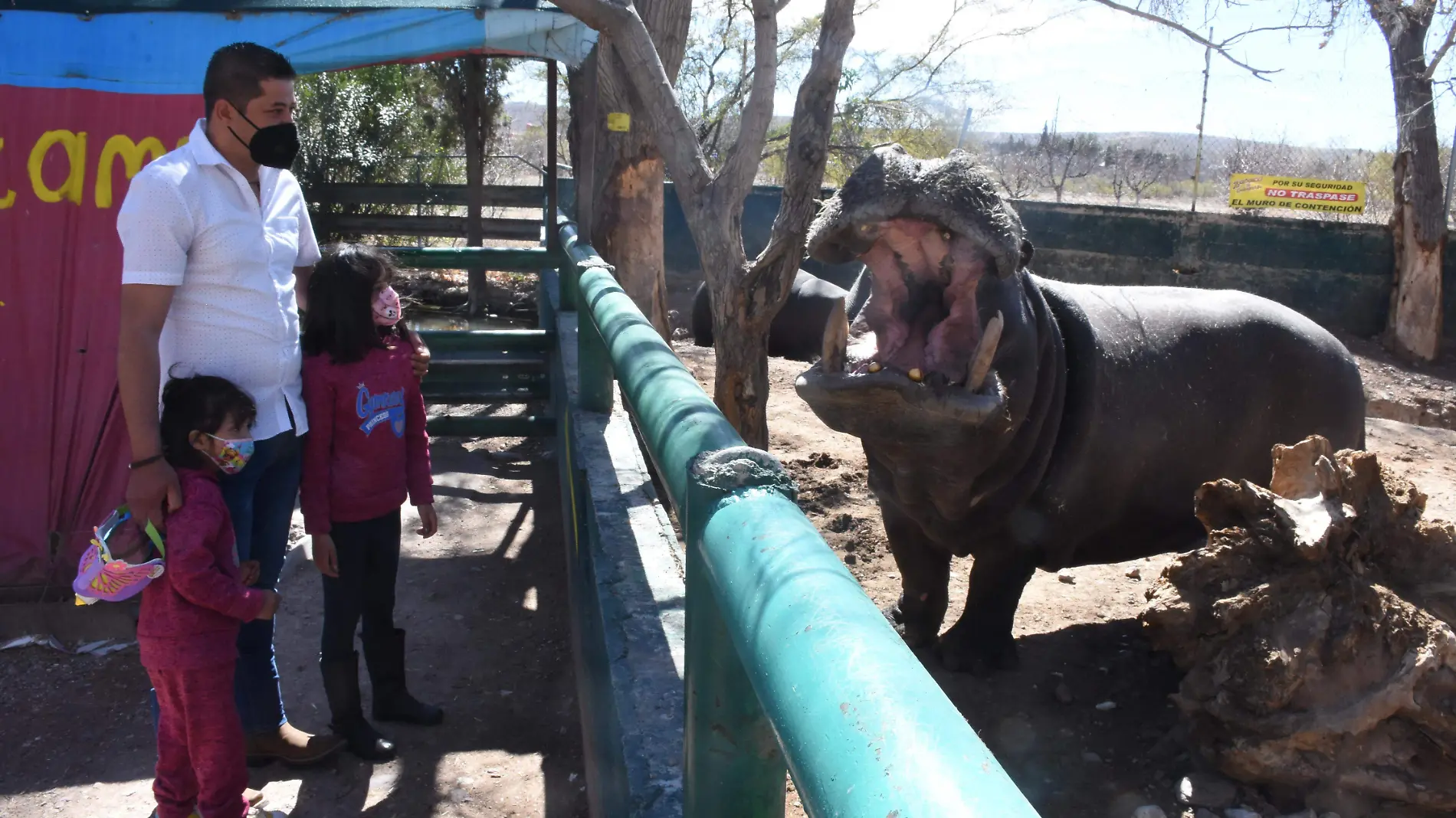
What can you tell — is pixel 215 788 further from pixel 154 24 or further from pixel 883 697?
pixel 154 24

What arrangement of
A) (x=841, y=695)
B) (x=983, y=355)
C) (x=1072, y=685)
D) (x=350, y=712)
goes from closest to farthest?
A: (x=841, y=695), (x=983, y=355), (x=350, y=712), (x=1072, y=685)

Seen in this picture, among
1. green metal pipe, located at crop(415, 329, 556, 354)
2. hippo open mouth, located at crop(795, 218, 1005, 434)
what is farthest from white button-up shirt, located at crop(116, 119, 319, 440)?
green metal pipe, located at crop(415, 329, 556, 354)

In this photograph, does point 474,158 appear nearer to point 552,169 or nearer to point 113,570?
point 552,169

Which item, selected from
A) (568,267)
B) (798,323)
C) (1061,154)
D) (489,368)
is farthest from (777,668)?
(1061,154)

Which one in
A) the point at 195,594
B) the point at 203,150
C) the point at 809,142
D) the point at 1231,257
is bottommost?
the point at 195,594

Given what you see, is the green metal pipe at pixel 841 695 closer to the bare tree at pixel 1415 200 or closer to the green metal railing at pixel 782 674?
the green metal railing at pixel 782 674

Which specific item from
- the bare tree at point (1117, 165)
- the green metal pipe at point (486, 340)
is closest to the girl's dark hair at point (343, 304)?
the green metal pipe at point (486, 340)

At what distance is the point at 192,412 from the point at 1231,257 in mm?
13251

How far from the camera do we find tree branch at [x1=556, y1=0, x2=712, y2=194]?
4.64m

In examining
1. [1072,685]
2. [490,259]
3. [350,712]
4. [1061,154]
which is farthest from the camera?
[1061,154]

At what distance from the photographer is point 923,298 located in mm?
2855

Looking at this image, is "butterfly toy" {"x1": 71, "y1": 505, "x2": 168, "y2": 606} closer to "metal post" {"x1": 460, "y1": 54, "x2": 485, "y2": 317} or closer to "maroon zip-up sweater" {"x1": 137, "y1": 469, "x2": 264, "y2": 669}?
"maroon zip-up sweater" {"x1": 137, "y1": 469, "x2": 264, "y2": 669}

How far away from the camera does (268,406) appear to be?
109 inches

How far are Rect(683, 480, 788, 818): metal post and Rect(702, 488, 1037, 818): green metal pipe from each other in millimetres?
200
